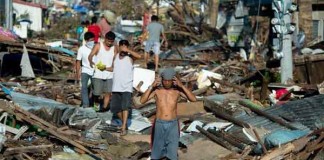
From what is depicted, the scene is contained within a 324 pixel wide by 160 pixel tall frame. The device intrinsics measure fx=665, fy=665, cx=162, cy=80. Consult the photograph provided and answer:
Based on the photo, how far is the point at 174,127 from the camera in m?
8.68

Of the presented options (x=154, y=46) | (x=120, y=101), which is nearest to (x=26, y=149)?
(x=120, y=101)

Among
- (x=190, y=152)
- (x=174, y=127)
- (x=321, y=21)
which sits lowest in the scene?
(x=190, y=152)

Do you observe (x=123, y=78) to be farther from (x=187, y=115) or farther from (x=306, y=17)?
(x=306, y=17)

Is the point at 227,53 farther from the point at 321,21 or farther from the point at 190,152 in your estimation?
the point at 190,152

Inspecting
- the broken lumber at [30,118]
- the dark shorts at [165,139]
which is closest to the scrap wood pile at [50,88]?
the broken lumber at [30,118]

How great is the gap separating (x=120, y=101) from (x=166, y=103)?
107 inches

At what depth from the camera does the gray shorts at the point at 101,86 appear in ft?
41.1

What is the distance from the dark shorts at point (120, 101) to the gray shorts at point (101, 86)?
1.14 metres

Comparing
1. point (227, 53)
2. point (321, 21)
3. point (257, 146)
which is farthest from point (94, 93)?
point (321, 21)

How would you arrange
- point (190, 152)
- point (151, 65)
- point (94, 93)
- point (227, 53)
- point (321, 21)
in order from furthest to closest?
point (321, 21), point (227, 53), point (151, 65), point (94, 93), point (190, 152)

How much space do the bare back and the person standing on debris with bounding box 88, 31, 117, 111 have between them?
3505mm

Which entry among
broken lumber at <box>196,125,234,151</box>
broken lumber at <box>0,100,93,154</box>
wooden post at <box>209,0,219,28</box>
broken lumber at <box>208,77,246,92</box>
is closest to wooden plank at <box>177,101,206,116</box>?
broken lumber at <box>196,125,234,151</box>

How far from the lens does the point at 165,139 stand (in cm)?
860

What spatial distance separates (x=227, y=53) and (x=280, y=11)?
7.62 meters
